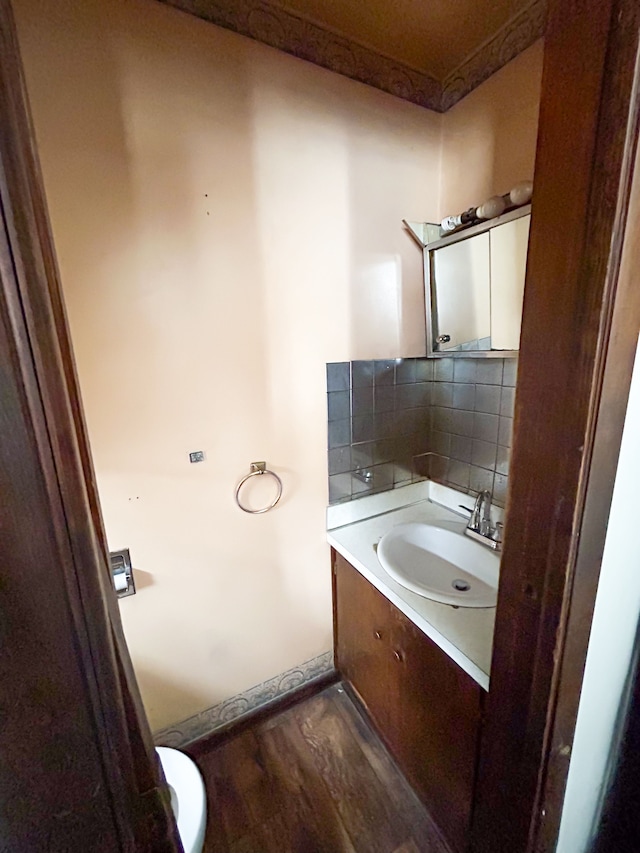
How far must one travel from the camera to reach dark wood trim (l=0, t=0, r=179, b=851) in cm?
24

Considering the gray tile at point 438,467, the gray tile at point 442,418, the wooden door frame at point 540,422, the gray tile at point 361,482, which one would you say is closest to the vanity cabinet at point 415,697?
the wooden door frame at point 540,422

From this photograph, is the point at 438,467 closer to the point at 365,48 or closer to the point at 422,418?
the point at 422,418

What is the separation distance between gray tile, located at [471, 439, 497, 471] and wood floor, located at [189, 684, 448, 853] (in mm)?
1105

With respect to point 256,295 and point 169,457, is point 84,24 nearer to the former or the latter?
point 256,295

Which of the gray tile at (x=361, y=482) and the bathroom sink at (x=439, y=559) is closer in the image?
the bathroom sink at (x=439, y=559)

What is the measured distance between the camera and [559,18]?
0.46 m

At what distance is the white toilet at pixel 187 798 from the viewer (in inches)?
32.2

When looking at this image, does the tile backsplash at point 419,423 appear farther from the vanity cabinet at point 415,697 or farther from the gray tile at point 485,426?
the vanity cabinet at point 415,697

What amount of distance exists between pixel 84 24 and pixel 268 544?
146 centimetres

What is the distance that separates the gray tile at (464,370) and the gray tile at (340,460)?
530 millimetres

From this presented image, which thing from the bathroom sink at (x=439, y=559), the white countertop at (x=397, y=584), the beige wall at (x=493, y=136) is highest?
the beige wall at (x=493, y=136)

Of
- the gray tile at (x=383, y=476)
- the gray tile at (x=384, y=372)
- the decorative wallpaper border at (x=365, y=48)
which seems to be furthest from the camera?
the gray tile at (x=383, y=476)

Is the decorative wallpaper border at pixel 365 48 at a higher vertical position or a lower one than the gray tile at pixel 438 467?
higher

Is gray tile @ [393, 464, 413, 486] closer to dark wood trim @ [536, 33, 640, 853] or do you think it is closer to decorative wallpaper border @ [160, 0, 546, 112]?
dark wood trim @ [536, 33, 640, 853]
